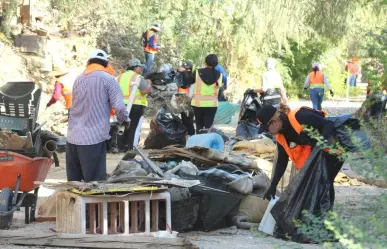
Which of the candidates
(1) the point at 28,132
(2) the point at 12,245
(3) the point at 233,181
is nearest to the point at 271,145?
(3) the point at 233,181

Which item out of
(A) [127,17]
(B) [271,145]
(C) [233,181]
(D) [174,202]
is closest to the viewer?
(D) [174,202]

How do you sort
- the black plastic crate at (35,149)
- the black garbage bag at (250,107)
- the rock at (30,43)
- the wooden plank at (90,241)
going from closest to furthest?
the wooden plank at (90,241)
the black plastic crate at (35,149)
the black garbage bag at (250,107)
the rock at (30,43)

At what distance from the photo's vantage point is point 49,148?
858 centimetres

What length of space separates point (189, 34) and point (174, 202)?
21.2m

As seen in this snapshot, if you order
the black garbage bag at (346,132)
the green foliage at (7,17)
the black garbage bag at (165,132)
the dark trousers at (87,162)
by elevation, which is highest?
the green foliage at (7,17)

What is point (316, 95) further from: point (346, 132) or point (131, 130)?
point (346, 132)

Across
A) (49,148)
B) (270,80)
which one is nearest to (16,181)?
(49,148)

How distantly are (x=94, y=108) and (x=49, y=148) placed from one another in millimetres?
697

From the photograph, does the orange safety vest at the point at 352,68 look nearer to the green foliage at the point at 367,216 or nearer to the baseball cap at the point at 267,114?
the baseball cap at the point at 267,114

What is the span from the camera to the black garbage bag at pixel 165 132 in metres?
15.0

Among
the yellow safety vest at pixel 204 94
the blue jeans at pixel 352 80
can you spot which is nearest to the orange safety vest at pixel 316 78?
the yellow safety vest at pixel 204 94

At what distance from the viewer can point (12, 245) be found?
23.5ft

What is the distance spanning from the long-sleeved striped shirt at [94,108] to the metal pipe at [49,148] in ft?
0.88

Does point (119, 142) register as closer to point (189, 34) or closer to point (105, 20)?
point (105, 20)
